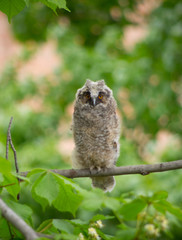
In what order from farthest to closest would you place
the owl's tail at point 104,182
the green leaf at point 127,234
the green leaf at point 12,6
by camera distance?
the owl's tail at point 104,182 < the green leaf at point 12,6 < the green leaf at point 127,234

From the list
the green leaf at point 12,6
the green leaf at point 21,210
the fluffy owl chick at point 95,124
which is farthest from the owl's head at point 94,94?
the green leaf at point 21,210

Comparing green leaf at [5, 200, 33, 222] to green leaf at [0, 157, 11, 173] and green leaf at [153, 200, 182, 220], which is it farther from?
green leaf at [153, 200, 182, 220]

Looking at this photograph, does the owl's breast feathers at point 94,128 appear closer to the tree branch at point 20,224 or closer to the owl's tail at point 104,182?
the owl's tail at point 104,182

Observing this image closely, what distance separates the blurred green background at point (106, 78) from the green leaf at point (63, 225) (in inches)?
119

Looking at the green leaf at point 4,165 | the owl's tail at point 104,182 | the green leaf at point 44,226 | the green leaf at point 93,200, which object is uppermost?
the green leaf at point 4,165

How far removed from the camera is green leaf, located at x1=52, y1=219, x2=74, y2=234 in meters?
1.14

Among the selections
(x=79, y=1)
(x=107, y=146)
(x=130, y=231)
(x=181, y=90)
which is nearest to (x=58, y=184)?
(x=130, y=231)

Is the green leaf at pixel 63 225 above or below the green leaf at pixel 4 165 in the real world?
below

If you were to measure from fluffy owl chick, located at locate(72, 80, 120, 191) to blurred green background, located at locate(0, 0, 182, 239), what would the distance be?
1994 millimetres

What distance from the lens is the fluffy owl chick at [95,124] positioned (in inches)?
84.8

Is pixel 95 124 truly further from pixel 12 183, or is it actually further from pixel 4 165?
pixel 4 165

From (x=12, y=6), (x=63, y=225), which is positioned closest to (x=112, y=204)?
(x=63, y=225)

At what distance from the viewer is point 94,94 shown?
6.93ft

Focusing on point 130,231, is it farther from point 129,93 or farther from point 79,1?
point 79,1
